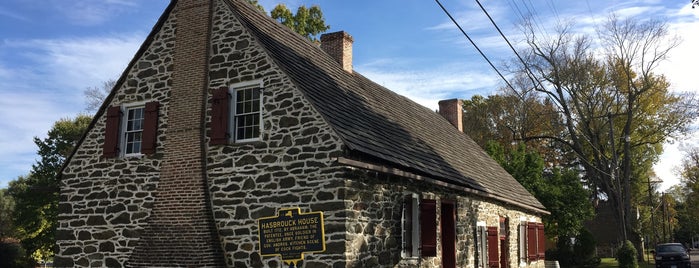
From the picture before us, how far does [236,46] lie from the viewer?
11445 mm

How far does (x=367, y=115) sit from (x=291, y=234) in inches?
186

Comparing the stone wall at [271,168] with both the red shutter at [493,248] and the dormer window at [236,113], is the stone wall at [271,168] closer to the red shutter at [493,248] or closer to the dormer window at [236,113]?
the dormer window at [236,113]

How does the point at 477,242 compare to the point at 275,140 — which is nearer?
the point at 275,140

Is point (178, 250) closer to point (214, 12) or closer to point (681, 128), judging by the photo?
point (214, 12)

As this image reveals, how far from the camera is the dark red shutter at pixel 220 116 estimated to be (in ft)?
36.1

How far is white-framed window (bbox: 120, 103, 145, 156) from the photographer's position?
12242mm

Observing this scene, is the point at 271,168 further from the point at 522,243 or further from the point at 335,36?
the point at 522,243

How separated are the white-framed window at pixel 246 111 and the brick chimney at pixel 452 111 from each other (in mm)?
15232

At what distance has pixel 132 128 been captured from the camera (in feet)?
40.9

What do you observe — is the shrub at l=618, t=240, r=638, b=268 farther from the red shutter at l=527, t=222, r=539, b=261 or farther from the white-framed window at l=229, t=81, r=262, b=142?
the white-framed window at l=229, t=81, r=262, b=142

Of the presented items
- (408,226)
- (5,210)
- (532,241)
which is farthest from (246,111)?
(5,210)

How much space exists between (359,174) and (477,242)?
6.33 metres

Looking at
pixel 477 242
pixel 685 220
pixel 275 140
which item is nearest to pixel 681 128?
pixel 477 242

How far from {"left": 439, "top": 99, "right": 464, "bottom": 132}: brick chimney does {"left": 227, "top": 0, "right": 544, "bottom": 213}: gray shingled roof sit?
18.1ft
